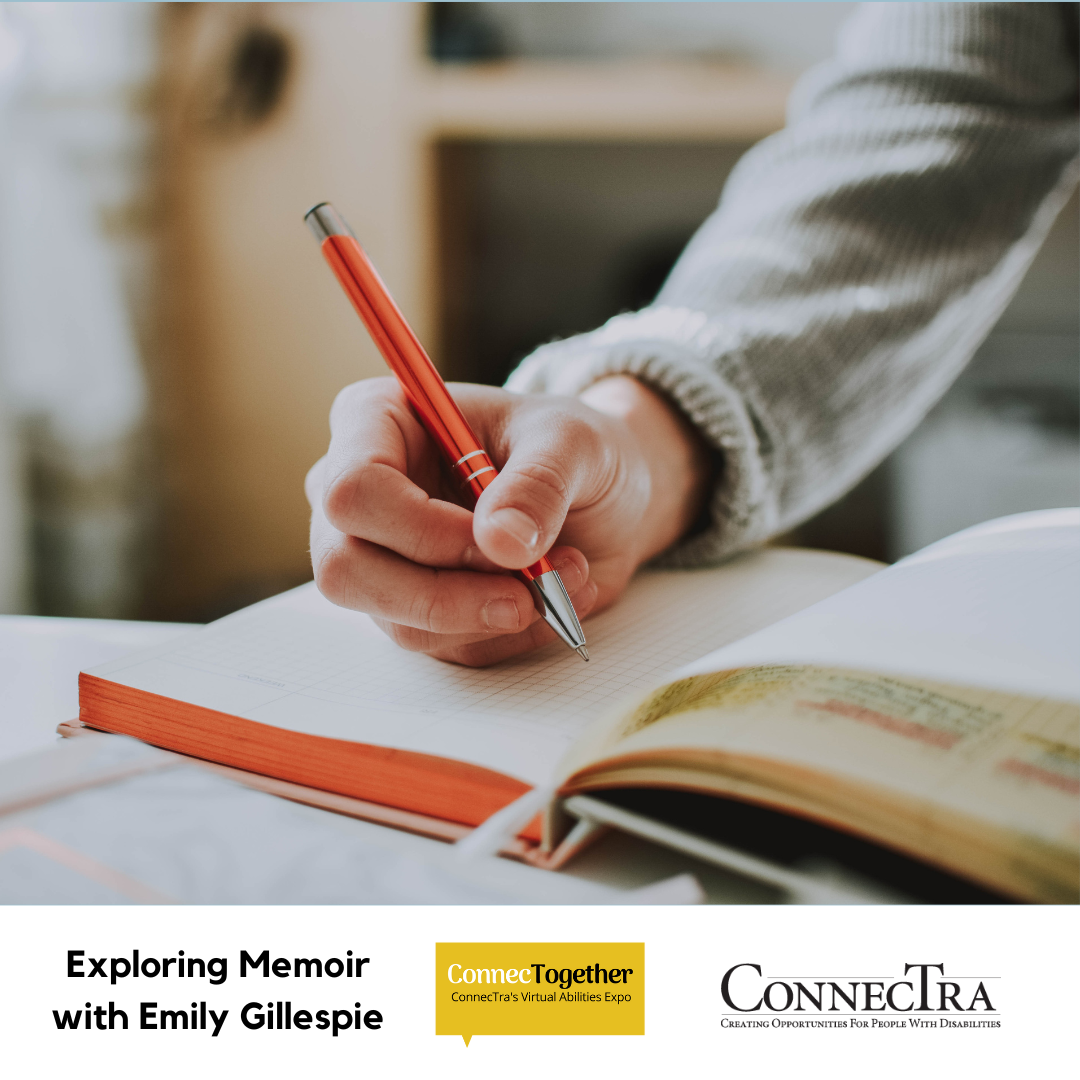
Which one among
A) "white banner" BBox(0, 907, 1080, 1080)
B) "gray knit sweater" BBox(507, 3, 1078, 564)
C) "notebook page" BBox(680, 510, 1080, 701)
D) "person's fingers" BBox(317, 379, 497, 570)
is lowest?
"white banner" BBox(0, 907, 1080, 1080)

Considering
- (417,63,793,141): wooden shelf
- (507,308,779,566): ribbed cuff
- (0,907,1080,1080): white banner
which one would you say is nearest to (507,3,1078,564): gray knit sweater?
(507,308,779,566): ribbed cuff

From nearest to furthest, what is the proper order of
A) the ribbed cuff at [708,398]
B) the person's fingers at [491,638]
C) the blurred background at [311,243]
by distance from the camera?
the person's fingers at [491,638]
the ribbed cuff at [708,398]
the blurred background at [311,243]

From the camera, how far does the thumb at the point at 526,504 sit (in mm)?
247

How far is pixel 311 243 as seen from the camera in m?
0.96

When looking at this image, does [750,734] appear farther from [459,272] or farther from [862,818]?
[459,272]

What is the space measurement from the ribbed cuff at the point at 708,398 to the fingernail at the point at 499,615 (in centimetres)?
15

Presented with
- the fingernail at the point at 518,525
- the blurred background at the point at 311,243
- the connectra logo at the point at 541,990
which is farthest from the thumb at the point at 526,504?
the blurred background at the point at 311,243

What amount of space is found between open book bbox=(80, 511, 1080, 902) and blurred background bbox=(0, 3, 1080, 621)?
0.55 meters

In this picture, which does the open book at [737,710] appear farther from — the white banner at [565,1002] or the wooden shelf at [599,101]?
the wooden shelf at [599,101]

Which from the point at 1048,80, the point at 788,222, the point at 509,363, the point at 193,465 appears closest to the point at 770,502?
the point at 788,222

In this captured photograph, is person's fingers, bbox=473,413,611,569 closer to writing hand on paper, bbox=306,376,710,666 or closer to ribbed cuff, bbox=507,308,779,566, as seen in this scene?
writing hand on paper, bbox=306,376,710,666

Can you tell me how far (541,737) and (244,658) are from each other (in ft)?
0.37

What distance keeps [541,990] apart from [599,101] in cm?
83

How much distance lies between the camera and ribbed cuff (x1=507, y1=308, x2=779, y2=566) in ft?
1.27
